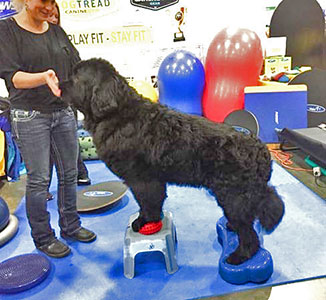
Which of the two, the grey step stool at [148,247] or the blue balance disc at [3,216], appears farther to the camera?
the blue balance disc at [3,216]

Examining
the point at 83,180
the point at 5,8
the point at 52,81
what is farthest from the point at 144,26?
the point at 52,81

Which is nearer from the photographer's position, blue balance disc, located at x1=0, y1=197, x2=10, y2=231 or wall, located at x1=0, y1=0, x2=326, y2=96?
blue balance disc, located at x1=0, y1=197, x2=10, y2=231

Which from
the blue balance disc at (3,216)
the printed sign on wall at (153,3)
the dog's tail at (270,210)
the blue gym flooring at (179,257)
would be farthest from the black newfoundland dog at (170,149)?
the printed sign on wall at (153,3)

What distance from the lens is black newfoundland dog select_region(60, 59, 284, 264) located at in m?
1.68

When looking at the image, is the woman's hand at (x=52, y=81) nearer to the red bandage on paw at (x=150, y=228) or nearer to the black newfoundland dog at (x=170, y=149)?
the black newfoundland dog at (x=170, y=149)

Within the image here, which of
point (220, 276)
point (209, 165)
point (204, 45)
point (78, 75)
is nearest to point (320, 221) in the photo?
point (220, 276)

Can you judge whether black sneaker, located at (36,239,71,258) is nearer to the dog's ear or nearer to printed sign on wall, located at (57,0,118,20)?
the dog's ear

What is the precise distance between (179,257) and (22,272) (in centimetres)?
97

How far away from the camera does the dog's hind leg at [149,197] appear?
181cm

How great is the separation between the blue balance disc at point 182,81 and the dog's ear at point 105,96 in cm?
269

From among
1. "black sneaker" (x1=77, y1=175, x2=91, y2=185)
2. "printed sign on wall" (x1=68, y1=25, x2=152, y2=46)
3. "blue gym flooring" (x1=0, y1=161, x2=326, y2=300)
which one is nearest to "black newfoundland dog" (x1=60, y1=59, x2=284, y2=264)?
"blue gym flooring" (x1=0, y1=161, x2=326, y2=300)

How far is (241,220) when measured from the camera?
69.5 inches

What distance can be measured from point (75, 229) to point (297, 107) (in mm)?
2924

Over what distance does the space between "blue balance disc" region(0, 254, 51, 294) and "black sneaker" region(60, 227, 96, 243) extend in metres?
0.26
